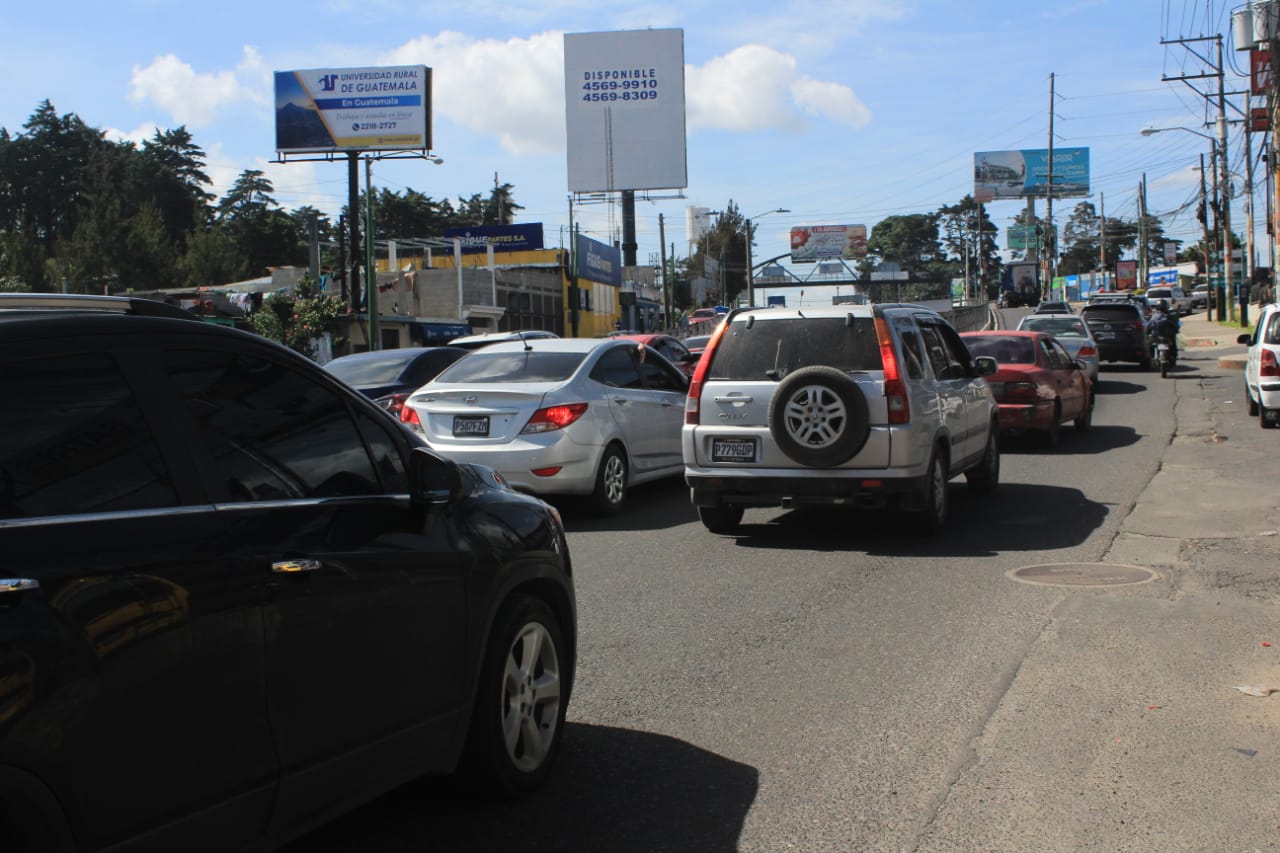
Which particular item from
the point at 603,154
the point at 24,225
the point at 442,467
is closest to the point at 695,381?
the point at 442,467

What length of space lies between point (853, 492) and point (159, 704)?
7.04 m

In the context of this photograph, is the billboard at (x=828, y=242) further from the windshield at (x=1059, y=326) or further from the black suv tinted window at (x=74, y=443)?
the black suv tinted window at (x=74, y=443)

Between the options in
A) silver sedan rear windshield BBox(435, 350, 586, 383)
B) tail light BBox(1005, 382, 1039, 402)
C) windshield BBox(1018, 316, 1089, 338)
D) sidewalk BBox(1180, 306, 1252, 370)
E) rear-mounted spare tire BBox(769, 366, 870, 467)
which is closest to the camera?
rear-mounted spare tire BBox(769, 366, 870, 467)

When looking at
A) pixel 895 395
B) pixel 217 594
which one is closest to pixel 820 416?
pixel 895 395

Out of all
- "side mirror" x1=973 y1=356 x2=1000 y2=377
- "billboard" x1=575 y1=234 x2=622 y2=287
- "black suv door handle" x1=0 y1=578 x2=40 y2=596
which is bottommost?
"black suv door handle" x1=0 y1=578 x2=40 y2=596

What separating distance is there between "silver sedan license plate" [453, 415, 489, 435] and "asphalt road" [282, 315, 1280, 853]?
1985 millimetres

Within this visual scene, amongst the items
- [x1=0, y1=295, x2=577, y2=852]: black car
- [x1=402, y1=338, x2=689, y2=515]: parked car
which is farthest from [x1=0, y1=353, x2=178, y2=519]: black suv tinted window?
[x1=402, y1=338, x2=689, y2=515]: parked car

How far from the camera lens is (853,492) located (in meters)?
9.33

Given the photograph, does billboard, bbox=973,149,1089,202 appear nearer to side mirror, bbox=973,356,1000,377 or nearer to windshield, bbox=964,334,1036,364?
windshield, bbox=964,334,1036,364

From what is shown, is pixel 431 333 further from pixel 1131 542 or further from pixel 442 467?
pixel 442 467

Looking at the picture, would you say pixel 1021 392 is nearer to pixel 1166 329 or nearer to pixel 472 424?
pixel 472 424

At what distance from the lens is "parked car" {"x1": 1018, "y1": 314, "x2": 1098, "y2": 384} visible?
23.4 metres

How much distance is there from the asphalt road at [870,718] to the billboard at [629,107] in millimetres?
54319

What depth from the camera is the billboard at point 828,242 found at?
116000 millimetres
